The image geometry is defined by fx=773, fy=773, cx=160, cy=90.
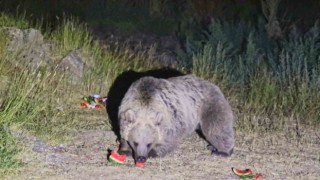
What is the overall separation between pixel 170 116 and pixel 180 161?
20.3 inches

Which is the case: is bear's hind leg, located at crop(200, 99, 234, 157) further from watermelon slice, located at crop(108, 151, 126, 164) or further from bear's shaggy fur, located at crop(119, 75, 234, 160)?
watermelon slice, located at crop(108, 151, 126, 164)

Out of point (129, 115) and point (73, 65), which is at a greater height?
point (73, 65)

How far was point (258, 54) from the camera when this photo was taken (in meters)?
14.6

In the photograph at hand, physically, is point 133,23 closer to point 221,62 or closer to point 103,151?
point 221,62

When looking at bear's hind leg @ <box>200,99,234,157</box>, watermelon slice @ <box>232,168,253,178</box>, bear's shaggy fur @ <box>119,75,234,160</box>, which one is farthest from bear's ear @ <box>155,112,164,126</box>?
watermelon slice @ <box>232,168,253,178</box>

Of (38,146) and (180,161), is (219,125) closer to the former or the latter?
(180,161)

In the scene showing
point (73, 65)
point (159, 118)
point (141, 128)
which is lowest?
point (141, 128)

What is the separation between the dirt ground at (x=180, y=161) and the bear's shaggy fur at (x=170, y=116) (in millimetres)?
191

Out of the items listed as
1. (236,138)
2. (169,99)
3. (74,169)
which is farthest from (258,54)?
(74,169)

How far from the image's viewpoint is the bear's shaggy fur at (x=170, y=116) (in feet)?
26.8

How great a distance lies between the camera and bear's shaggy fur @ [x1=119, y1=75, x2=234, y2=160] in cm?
818

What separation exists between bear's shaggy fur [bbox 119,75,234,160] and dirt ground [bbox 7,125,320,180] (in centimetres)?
19

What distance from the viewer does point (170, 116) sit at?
8.47 metres

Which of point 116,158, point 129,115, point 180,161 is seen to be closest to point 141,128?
point 129,115
